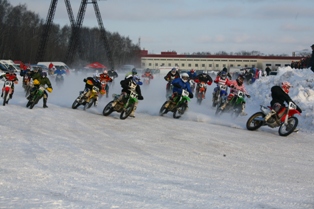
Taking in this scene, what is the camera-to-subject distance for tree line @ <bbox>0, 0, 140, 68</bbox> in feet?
301

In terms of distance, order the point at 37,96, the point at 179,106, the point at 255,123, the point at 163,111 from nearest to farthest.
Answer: the point at 255,123, the point at 179,106, the point at 163,111, the point at 37,96

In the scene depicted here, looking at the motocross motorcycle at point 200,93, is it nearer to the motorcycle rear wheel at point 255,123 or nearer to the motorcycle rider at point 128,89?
the motorcycle rider at point 128,89

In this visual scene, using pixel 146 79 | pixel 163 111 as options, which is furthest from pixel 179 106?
pixel 146 79

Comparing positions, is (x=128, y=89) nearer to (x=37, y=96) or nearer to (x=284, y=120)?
(x=37, y=96)

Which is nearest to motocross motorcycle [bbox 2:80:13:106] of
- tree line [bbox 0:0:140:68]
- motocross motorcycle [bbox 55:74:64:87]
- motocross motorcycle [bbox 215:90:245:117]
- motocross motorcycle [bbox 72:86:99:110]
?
motocross motorcycle [bbox 72:86:99:110]

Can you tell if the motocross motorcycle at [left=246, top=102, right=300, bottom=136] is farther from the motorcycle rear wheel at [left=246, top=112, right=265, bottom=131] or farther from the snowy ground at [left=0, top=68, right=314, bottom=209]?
the snowy ground at [left=0, top=68, right=314, bottom=209]

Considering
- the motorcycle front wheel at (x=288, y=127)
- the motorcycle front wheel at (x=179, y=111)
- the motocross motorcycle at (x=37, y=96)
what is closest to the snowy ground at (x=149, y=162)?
the motorcycle front wheel at (x=288, y=127)

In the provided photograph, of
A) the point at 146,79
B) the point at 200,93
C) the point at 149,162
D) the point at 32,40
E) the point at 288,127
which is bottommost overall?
the point at 149,162

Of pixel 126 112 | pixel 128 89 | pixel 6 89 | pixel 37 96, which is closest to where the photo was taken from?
pixel 126 112

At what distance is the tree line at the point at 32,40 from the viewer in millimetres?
91812

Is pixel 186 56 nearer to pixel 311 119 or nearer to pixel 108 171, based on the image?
pixel 311 119

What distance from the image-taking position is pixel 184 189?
8.77m

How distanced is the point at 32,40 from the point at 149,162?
297 ft

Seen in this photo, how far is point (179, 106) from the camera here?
70.5 ft
